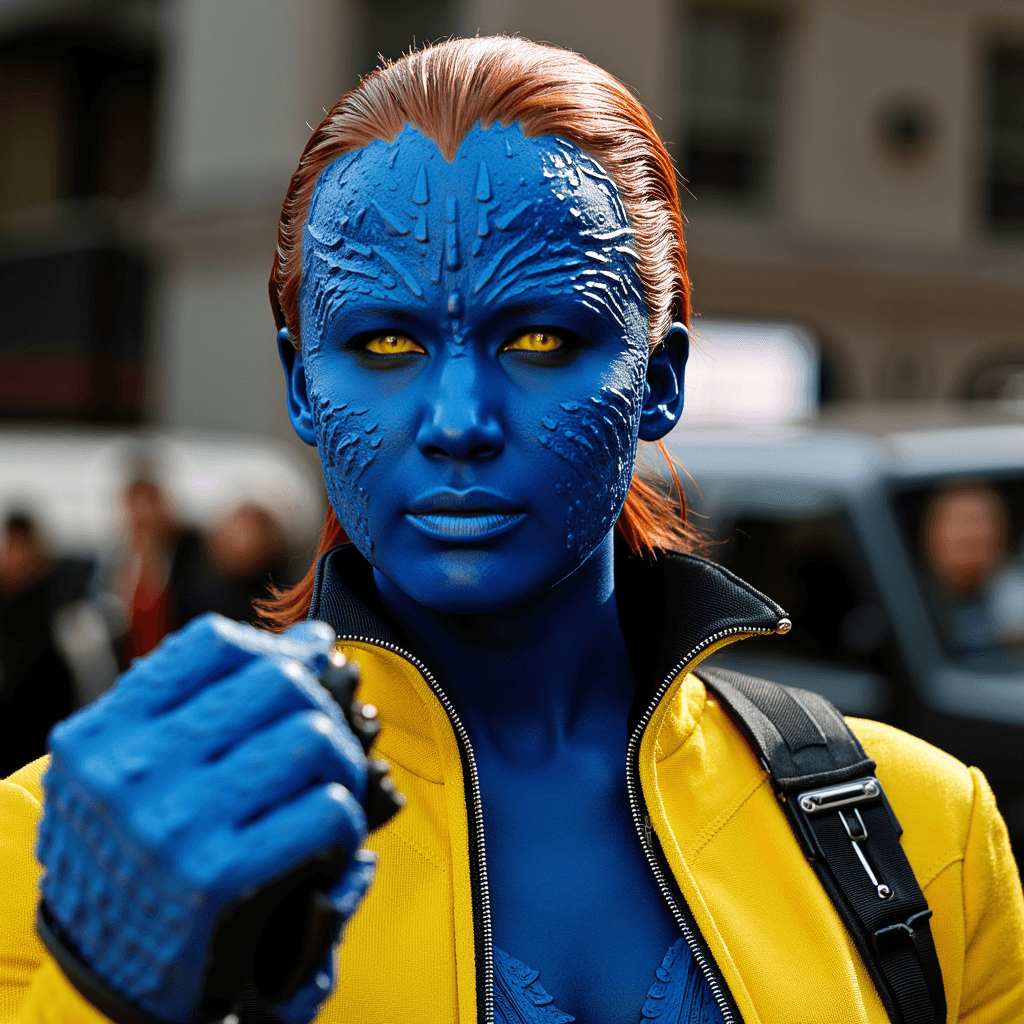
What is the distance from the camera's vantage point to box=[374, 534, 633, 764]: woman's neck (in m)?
1.56

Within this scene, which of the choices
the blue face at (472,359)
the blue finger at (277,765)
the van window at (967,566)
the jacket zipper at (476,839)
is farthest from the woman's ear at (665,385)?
the van window at (967,566)

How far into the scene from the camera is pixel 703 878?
58.5 inches

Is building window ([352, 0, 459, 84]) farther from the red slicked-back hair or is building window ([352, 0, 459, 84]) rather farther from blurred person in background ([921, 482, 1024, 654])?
the red slicked-back hair

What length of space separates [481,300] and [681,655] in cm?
48

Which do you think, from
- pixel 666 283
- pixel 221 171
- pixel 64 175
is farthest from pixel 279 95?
pixel 666 283

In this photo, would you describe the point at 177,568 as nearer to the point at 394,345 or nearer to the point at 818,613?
the point at 818,613

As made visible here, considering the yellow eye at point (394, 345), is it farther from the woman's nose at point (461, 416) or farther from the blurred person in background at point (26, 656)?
the blurred person in background at point (26, 656)

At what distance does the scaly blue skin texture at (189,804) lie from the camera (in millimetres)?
962

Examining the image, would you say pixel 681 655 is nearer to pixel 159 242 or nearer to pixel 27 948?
pixel 27 948

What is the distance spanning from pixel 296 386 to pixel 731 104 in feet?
45.0

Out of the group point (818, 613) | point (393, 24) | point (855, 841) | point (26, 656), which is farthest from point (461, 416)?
point (393, 24)

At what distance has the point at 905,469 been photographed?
4086 millimetres

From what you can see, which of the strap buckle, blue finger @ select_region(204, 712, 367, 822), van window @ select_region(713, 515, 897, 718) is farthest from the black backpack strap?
van window @ select_region(713, 515, 897, 718)

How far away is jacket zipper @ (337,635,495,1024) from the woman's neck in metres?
0.05
